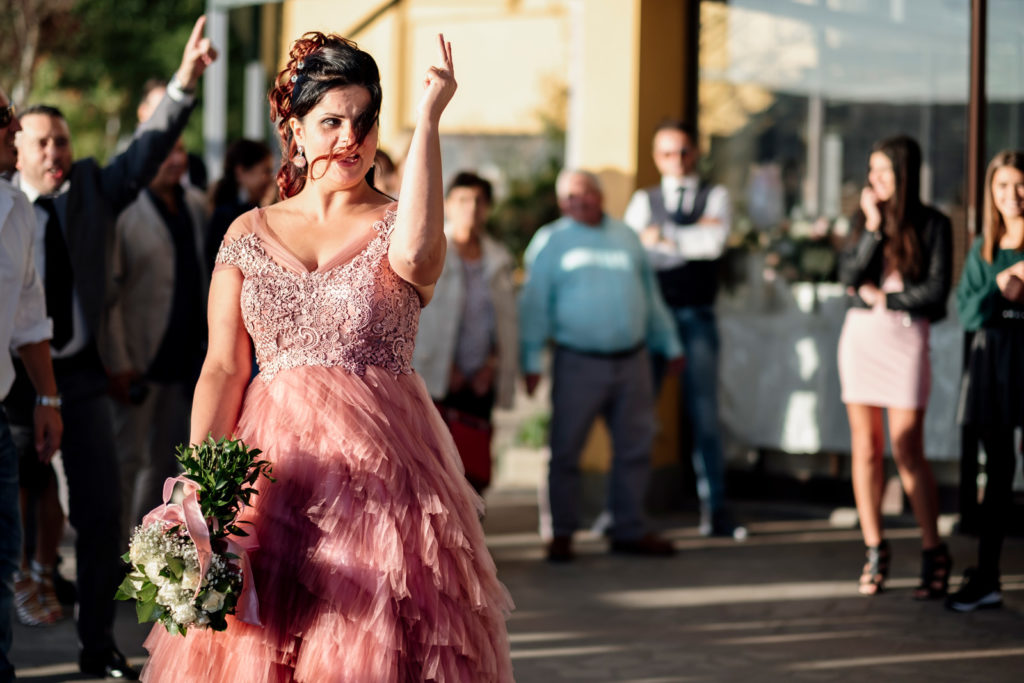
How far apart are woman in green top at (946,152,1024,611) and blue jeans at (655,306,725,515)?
81.5 inches

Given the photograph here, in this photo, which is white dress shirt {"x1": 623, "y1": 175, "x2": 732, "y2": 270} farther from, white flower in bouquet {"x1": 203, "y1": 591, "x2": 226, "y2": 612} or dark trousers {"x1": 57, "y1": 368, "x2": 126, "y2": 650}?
white flower in bouquet {"x1": 203, "y1": 591, "x2": 226, "y2": 612}

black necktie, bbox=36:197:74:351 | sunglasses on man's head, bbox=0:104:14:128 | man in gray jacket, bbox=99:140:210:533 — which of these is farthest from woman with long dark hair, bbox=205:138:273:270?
sunglasses on man's head, bbox=0:104:14:128

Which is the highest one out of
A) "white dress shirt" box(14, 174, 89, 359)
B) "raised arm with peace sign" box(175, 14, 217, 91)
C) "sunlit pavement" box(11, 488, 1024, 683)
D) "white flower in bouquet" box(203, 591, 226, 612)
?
"raised arm with peace sign" box(175, 14, 217, 91)

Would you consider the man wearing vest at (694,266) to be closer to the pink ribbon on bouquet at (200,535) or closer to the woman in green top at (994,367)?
the woman in green top at (994,367)

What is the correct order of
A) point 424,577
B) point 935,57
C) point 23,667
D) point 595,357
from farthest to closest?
1. point 935,57
2. point 595,357
3. point 23,667
4. point 424,577

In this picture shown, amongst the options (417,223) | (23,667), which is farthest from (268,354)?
(23,667)

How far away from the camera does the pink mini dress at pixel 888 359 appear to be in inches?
257

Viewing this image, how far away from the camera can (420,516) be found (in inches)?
130

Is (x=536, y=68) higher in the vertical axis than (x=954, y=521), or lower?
higher

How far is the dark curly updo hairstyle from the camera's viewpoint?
3389 millimetres

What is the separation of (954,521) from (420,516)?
5.56 meters

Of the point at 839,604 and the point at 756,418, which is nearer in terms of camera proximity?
the point at 839,604

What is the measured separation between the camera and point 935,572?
255 inches

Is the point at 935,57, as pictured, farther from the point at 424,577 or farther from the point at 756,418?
the point at 424,577
